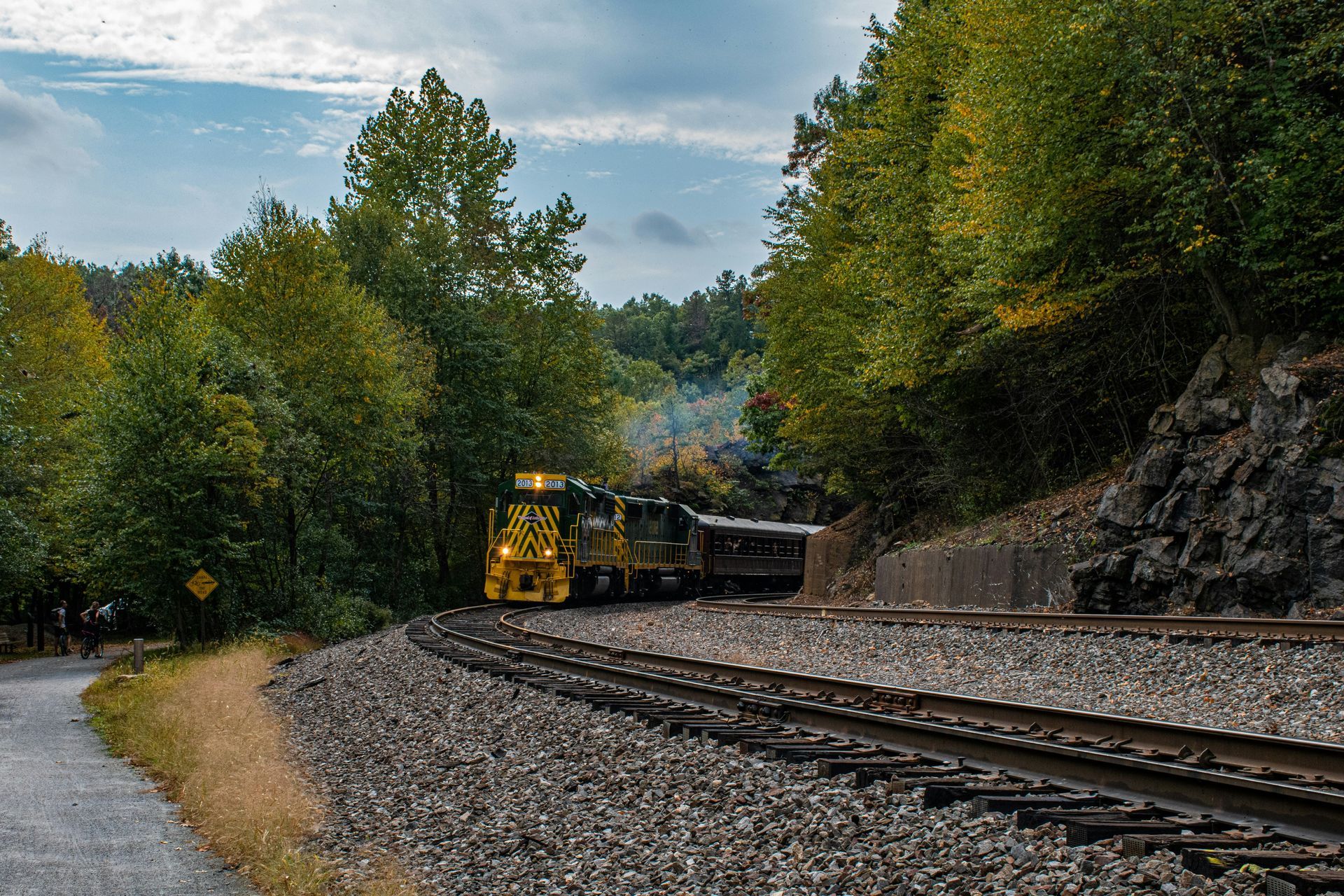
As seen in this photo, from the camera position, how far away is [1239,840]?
4.36 metres

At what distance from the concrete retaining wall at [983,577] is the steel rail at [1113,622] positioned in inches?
82.3

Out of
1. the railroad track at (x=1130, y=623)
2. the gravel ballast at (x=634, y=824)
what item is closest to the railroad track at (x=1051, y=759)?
the gravel ballast at (x=634, y=824)

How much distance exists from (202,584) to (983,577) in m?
16.5

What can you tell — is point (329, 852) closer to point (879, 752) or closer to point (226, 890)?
point (226, 890)

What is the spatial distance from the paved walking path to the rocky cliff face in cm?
1281

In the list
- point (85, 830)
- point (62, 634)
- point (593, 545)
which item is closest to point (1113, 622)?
point (85, 830)

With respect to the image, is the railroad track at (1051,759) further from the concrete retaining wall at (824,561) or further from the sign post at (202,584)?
the concrete retaining wall at (824,561)

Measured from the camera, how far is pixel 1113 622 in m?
13.4

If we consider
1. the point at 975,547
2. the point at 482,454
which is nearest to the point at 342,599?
the point at 482,454

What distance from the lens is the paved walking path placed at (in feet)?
21.7

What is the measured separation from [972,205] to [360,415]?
19.5m

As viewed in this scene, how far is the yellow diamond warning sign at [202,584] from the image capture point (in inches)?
868

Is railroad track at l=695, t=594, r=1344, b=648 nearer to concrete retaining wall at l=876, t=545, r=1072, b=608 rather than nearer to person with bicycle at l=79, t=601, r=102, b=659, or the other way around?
concrete retaining wall at l=876, t=545, r=1072, b=608

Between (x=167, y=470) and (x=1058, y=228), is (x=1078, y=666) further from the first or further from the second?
(x=167, y=470)
